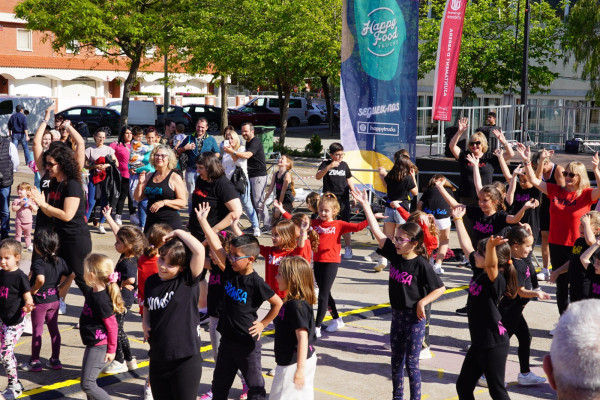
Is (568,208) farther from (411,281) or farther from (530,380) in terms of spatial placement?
(411,281)

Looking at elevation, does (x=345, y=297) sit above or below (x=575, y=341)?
below

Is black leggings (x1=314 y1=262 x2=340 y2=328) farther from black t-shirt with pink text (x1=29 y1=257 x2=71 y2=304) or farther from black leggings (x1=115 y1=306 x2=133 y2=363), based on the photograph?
black t-shirt with pink text (x1=29 y1=257 x2=71 y2=304)

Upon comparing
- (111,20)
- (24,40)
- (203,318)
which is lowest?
(203,318)

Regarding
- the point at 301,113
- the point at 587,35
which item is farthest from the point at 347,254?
the point at 301,113

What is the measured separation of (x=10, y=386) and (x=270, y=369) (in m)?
2.26

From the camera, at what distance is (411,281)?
616 cm

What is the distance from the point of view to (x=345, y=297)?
32.6 ft

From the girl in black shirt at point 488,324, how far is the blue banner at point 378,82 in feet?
25.3

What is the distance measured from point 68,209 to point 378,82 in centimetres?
746

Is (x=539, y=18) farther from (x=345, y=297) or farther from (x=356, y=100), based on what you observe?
(x=345, y=297)

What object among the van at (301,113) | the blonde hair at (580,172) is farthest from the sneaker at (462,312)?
the van at (301,113)

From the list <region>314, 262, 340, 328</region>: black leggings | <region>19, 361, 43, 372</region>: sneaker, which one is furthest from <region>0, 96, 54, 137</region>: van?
<region>314, 262, 340, 328</region>: black leggings

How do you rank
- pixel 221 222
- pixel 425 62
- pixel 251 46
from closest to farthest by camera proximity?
pixel 221 222 → pixel 251 46 → pixel 425 62

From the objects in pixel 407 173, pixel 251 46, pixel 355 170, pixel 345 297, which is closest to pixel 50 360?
pixel 345 297
